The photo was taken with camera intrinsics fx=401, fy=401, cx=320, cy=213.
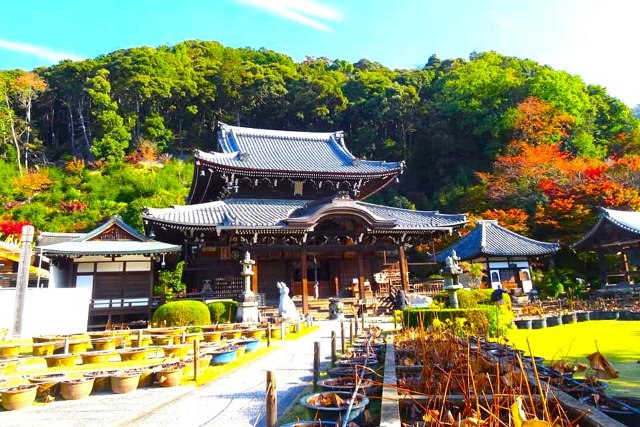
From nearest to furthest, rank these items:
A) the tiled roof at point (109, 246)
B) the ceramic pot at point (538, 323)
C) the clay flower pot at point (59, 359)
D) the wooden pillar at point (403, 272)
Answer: the clay flower pot at point (59, 359)
the ceramic pot at point (538, 323)
the tiled roof at point (109, 246)
the wooden pillar at point (403, 272)

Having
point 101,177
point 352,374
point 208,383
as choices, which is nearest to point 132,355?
point 208,383

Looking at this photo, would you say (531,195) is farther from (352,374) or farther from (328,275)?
(352,374)

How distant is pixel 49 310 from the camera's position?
12859 mm

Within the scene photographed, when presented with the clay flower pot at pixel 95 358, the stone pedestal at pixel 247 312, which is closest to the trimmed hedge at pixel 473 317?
the stone pedestal at pixel 247 312

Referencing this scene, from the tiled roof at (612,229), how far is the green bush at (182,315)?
21731mm

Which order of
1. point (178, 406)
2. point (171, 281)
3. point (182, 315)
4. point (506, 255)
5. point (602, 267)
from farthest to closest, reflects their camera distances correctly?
point (171, 281) → point (506, 255) → point (602, 267) → point (182, 315) → point (178, 406)

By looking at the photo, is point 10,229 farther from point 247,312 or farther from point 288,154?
point 247,312

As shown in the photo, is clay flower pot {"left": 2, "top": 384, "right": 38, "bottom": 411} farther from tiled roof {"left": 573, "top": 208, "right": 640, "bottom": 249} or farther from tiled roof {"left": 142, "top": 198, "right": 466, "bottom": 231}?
tiled roof {"left": 573, "top": 208, "right": 640, "bottom": 249}

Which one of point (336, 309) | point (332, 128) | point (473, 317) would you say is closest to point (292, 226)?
point (336, 309)

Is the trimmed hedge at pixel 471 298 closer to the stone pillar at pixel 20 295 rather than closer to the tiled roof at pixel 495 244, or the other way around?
the tiled roof at pixel 495 244

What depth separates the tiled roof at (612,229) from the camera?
71.0ft

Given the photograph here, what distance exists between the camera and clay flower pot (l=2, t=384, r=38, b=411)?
6125mm

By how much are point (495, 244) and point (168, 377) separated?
22.9 m

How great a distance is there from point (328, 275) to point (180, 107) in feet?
136
